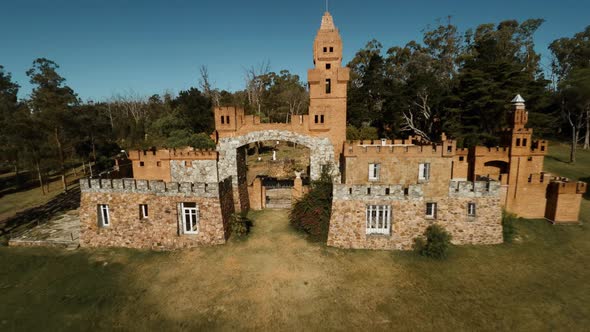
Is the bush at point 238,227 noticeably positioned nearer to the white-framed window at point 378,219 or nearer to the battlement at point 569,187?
the white-framed window at point 378,219

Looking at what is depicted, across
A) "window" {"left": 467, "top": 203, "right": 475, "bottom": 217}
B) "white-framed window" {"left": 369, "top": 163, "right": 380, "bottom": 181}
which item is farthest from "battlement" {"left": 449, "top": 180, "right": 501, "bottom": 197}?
"white-framed window" {"left": 369, "top": 163, "right": 380, "bottom": 181}

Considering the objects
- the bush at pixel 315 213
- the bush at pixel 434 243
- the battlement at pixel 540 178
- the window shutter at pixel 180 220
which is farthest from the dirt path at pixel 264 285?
the battlement at pixel 540 178

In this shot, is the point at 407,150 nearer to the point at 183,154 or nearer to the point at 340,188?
the point at 340,188

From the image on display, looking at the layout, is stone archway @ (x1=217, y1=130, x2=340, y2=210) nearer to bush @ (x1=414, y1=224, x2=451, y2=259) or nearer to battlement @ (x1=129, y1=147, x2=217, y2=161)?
battlement @ (x1=129, y1=147, x2=217, y2=161)

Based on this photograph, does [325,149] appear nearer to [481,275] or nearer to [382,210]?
[382,210]

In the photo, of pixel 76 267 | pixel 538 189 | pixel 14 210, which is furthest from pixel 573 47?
pixel 14 210

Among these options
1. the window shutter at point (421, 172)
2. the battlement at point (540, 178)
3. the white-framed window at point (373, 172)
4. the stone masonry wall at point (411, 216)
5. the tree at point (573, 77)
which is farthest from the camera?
the tree at point (573, 77)

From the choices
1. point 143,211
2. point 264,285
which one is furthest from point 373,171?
point 143,211
